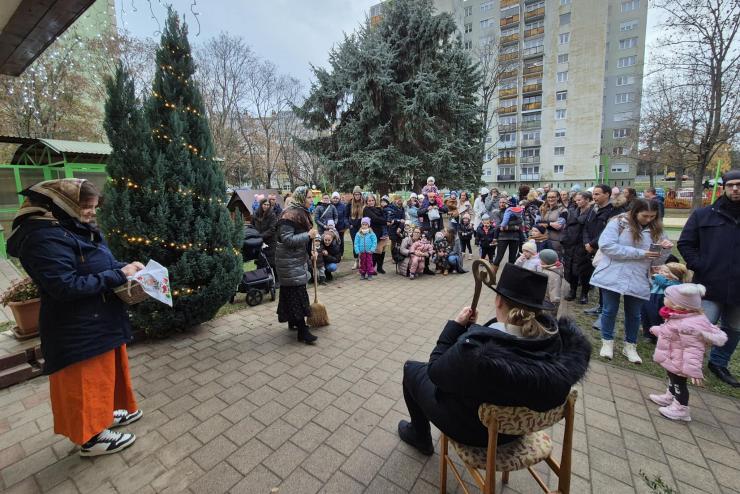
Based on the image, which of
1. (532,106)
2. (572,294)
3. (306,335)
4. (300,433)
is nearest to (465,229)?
(572,294)

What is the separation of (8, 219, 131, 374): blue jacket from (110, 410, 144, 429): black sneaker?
2.69 feet

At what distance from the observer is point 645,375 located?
3570 mm

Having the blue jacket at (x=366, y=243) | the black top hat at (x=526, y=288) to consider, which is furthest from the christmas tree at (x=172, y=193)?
the black top hat at (x=526, y=288)

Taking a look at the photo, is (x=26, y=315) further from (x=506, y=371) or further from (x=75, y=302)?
(x=506, y=371)

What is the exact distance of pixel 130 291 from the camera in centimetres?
238

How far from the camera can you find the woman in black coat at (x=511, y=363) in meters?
1.46

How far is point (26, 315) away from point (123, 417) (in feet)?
8.45

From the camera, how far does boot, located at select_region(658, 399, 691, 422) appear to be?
9.38 ft

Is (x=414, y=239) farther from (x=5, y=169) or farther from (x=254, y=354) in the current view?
(x=5, y=169)

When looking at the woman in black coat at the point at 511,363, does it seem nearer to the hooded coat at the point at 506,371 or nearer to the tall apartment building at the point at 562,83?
the hooded coat at the point at 506,371

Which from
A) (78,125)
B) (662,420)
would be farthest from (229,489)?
(78,125)

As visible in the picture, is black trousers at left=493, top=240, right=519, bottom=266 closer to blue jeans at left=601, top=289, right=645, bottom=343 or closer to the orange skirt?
blue jeans at left=601, top=289, right=645, bottom=343

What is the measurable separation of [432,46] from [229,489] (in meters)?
17.8

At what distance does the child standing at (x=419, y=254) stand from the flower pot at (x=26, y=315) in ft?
20.9
